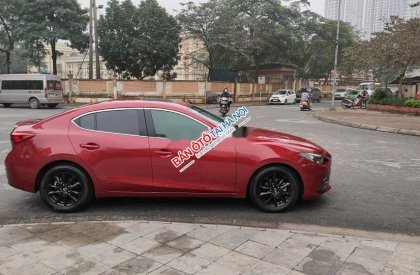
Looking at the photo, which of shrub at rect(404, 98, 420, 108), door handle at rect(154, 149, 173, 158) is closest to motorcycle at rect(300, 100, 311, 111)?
shrub at rect(404, 98, 420, 108)

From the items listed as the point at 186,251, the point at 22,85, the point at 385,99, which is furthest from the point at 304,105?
the point at 186,251

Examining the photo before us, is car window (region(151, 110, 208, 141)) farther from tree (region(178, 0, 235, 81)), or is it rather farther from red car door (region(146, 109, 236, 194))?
tree (region(178, 0, 235, 81))

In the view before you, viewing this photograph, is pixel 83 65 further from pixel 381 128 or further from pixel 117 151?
pixel 117 151

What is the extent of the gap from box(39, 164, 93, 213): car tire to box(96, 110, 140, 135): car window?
25.2 inches

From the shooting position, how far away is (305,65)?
5006 cm

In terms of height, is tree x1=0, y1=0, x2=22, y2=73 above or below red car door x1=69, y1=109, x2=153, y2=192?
above

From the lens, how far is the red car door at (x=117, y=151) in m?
4.98

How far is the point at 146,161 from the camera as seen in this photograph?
4973mm

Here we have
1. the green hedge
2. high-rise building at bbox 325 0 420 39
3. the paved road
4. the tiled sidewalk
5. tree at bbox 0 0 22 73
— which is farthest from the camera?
tree at bbox 0 0 22 73

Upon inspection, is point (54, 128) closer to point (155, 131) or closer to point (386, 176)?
point (155, 131)

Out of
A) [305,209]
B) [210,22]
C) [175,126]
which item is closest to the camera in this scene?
[175,126]

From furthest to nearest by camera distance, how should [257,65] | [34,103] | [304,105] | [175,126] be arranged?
[257,65] < [304,105] < [34,103] < [175,126]

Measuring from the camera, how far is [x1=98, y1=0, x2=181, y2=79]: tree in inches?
1237

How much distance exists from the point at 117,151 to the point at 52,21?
97.4 ft
